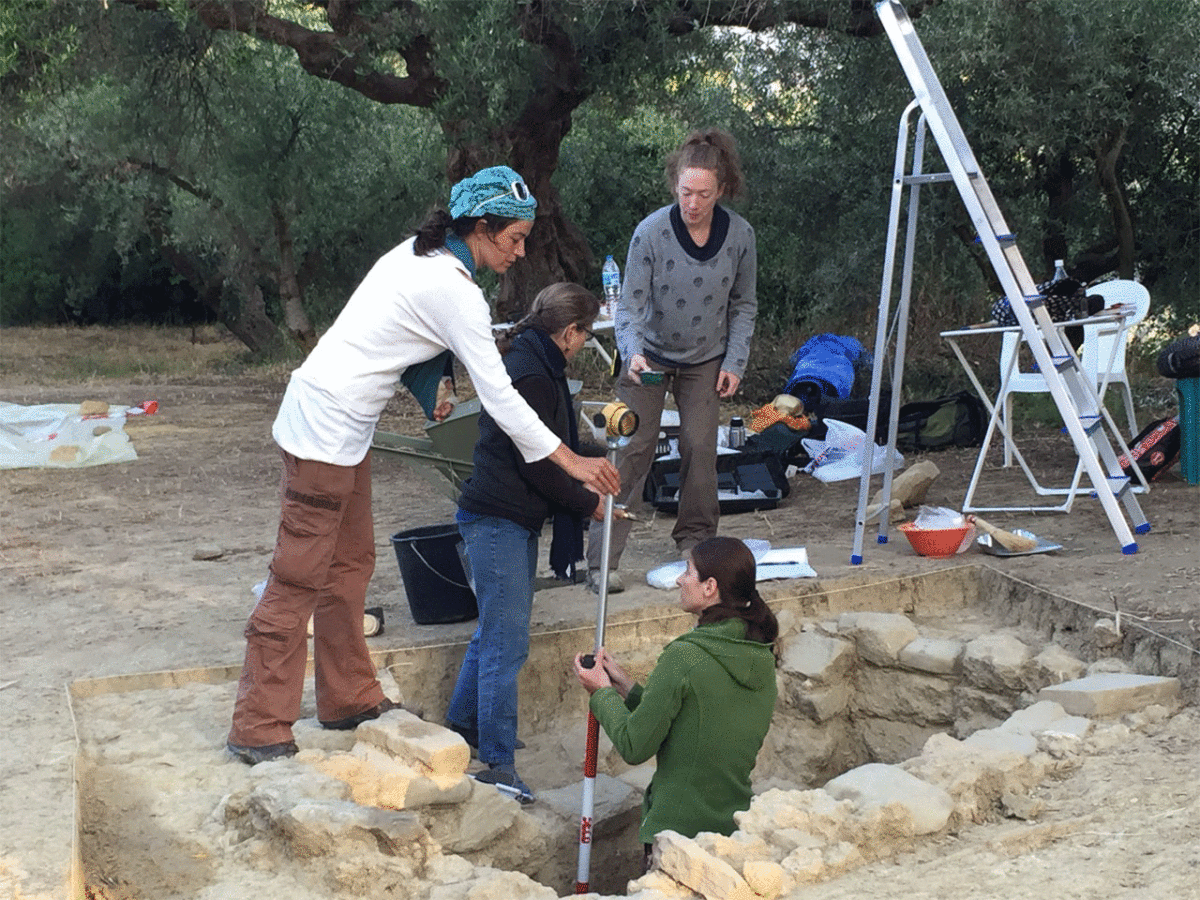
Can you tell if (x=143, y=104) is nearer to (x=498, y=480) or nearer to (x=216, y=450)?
(x=216, y=450)

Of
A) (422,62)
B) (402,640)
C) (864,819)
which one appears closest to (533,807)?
(402,640)

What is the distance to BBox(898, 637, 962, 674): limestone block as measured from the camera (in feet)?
17.8

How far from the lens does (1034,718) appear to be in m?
4.43

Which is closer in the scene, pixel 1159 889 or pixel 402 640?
pixel 1159 889

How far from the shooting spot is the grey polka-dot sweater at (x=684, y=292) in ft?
18.6

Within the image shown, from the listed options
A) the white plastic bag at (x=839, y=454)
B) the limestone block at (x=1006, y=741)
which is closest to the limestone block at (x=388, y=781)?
the limestone block at (x=1006, y=741)

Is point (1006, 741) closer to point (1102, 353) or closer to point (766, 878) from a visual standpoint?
point (766, 878)

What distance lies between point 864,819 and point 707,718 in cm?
53

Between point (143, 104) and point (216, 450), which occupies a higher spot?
point (143, 104)

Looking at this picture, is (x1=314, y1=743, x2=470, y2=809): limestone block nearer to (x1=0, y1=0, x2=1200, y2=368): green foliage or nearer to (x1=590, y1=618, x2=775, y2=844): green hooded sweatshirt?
(x1=590, y1=618, x2=775, y2=844): green hooded sweatshirt

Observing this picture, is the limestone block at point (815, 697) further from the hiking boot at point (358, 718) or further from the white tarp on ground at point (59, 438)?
the white tarp on ground at point (59, 438)

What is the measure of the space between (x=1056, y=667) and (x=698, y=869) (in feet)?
7.47

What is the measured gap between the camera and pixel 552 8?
9469 millimetres

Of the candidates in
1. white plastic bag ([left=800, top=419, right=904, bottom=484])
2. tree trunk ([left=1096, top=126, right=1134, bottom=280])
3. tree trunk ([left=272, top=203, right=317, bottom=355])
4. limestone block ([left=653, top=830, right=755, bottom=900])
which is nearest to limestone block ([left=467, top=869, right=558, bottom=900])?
limestone block ([left=653, top=830, right=755, bottom=900])
